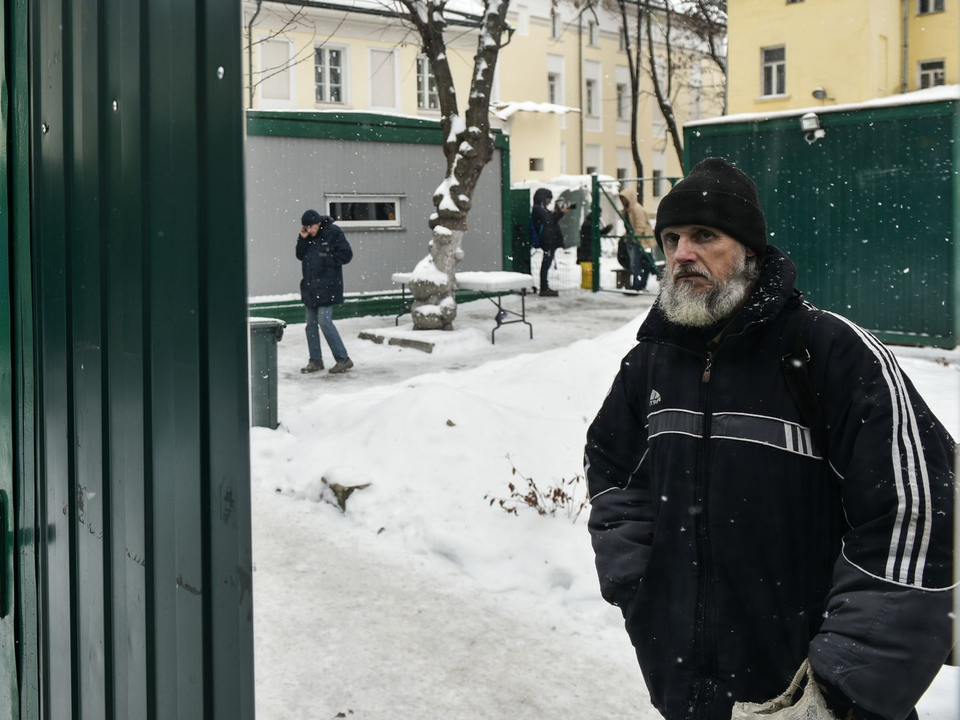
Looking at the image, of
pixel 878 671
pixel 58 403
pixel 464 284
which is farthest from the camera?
pixel 464 284

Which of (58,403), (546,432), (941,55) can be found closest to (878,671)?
(58,403)

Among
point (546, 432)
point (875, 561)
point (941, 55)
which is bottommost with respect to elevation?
point (546, 432)

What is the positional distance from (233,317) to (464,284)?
12254mm

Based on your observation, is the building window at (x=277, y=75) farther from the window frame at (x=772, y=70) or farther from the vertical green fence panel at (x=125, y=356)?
the vertical green fence panel at (x=125, y=356)

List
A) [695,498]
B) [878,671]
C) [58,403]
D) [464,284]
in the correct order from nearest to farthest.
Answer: [878,671], [58,403], [695,498], [464,284]

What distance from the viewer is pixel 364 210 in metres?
16.0

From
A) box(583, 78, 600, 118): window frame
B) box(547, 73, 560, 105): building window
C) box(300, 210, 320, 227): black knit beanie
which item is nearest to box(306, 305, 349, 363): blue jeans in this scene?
box(300, 210, 320, 227): black knit beanie

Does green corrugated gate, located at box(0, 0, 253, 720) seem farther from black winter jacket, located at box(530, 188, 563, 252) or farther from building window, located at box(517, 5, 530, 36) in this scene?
building window, located at box(517, 5, 530, 36)

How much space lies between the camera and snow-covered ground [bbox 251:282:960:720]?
3.89m

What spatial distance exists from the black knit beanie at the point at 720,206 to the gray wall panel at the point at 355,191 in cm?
1189

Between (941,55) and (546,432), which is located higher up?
(941,55)

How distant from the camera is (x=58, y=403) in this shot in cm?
194

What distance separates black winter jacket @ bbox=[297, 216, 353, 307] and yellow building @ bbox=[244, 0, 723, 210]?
50.3 ft

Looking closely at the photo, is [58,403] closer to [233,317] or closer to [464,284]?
[233,317]
